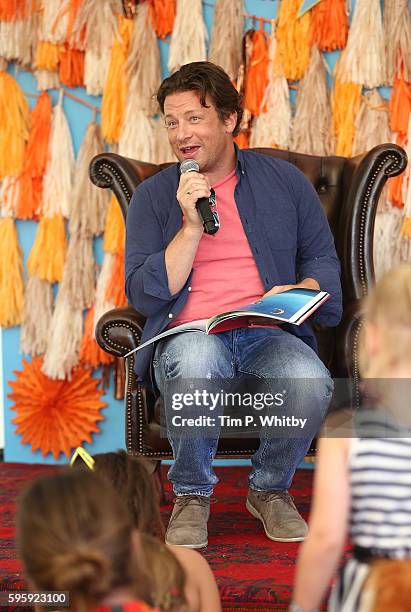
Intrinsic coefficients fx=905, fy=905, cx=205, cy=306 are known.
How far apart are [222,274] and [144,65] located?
1.12 meters

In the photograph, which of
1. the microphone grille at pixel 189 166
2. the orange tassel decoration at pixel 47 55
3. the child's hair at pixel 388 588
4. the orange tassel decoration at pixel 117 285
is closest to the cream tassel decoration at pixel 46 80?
the orange tassel decoration at pixel 47 55

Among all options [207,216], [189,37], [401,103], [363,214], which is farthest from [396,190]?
[207,216]

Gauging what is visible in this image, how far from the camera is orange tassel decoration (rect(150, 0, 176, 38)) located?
10.2 ft

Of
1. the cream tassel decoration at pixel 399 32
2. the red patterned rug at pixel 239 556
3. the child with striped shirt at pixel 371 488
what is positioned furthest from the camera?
the cream tassel decoration at pixel 399 32

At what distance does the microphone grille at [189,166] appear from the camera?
7.33 ft

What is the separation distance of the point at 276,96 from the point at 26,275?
110 centimetres

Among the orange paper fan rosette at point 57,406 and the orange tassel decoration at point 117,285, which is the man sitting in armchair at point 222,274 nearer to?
the orange tassel decoration at point 117,285

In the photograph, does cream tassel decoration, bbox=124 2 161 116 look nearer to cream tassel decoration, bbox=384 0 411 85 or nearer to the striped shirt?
cream tassel decoration, bbox=384 0 411 85

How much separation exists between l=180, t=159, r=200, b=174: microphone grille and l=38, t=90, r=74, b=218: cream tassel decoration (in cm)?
101

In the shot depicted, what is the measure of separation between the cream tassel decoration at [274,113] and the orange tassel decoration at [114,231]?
0.53 m

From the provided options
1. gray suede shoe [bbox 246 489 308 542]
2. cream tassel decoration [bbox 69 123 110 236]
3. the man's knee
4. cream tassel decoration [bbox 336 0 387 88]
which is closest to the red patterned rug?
gray suede shoe [bbox 246 489 308 542]

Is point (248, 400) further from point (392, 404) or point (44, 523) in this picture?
point (44, 523)

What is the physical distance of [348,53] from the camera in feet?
9.80

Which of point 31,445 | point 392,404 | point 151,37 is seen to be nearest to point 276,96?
point 151,37
